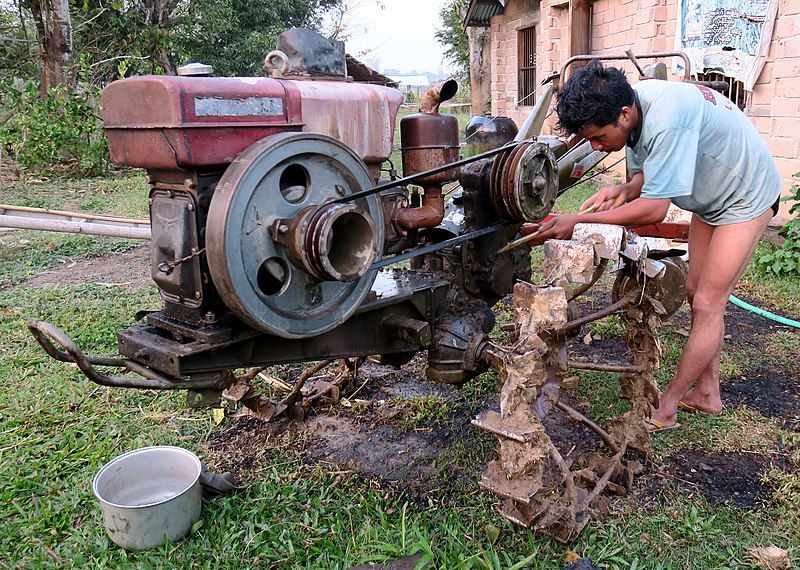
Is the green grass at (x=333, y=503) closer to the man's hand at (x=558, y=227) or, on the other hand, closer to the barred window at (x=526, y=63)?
the man's hand at (x=558, y=227)

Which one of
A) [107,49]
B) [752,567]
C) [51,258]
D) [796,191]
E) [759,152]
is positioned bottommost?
[752,567]

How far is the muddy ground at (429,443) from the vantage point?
3016 millimetres

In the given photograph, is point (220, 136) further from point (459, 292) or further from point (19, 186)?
point (19, 186)

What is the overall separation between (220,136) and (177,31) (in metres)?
18.0

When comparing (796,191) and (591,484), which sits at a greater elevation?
(796,191)

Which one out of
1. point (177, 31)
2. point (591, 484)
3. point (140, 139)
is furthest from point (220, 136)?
point (177, 31)

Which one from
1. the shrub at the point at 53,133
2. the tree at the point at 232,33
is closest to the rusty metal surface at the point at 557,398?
the shrub at the point at 53,133

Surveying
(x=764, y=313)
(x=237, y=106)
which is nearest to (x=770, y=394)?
(x=764, y=313)

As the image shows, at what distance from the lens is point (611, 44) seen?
9742mm

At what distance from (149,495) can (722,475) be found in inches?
101

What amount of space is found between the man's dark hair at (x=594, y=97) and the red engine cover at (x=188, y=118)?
1.22 meters

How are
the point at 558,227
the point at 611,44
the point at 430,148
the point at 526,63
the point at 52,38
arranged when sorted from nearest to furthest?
the point at 430,148 → the point at 558,227 → the point at 611,44 → the point at 52,38 → the point at 526,63

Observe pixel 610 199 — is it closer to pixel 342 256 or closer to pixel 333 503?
pixel 342 256

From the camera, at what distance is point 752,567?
246 centimetres
